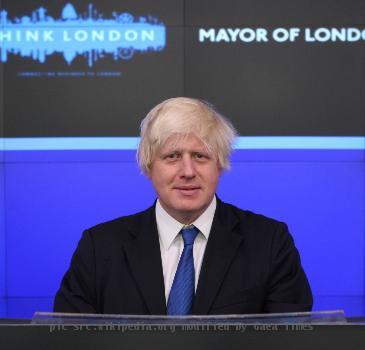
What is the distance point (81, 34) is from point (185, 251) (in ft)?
9.83

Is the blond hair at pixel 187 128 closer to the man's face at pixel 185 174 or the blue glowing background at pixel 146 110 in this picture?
the man's face at pixel 185 174

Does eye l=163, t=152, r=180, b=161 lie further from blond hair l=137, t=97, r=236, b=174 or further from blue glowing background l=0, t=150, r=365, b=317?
blue glowing background l=0, t=150, r=365, b=317

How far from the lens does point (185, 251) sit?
1.75 m

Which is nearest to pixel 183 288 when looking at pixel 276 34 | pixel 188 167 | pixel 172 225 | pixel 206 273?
pixel 206 273

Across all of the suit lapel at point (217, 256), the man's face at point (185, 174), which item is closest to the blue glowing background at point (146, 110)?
the suit lapel at point (217, 256)

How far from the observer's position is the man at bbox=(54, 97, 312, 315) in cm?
167

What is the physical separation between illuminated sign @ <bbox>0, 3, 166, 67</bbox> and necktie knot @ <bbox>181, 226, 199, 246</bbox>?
9.36ft

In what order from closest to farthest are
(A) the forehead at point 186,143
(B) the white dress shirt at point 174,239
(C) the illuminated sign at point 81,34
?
(A) the forehead at point 186,143 → (B) the white dress shirt at point 174,239 → (C) the illuminated sign at point 81,34

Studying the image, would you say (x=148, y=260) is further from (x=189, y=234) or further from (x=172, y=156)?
(x=172, y=156)

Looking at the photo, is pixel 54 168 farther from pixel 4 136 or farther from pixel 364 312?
pixel 364 312

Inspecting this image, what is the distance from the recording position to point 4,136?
4531mm

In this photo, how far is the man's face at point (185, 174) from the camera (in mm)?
1653

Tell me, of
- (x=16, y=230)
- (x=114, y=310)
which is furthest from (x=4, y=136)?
(x=114, y=310)

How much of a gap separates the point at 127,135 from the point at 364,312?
6.10 ft
